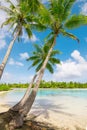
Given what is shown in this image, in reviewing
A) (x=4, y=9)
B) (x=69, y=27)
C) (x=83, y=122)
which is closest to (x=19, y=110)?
(x=83, y=122)

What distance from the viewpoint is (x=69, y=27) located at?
12656mm

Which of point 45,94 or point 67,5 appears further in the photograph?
point 45,94

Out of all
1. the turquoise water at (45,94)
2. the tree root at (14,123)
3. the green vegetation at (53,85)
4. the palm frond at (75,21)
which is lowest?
the tree root at (14,123)

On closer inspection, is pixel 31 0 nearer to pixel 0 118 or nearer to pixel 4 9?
pixel 4 9

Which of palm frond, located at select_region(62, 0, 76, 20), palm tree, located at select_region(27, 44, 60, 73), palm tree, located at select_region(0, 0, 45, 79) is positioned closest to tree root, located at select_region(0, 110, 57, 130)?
palm tree, located at select_region(0, 0, 45, 79)

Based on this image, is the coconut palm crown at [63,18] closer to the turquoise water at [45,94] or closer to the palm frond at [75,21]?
the palm frond at [75,21]

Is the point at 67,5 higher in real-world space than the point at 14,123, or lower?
higher

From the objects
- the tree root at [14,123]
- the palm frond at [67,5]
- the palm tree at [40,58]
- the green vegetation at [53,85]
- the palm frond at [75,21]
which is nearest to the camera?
the tree root at [14,123]

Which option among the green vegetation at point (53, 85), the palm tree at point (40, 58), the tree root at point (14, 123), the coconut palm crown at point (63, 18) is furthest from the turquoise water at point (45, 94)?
the tree root at point (14, 123)

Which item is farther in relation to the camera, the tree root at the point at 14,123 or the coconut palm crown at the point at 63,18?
the coconut palm crown at the point at 63,18

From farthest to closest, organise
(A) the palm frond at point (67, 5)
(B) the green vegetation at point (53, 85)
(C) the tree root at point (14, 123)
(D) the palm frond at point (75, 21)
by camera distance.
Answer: (B) the green vegetation at point (53, 85)
(A) the palm frond at point (67, 5)
(D) the palm frond at point (75, 21)
(C) the tree root at point (14, 123)

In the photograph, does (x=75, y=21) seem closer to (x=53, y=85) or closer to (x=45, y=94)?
(x=45, y=94)

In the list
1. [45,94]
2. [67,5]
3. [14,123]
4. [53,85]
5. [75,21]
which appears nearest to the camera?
[14,123]

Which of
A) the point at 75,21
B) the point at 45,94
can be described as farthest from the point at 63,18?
the point at 45,94
